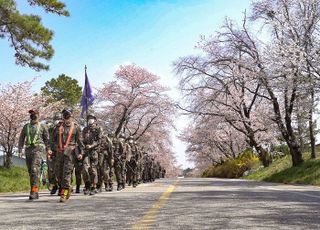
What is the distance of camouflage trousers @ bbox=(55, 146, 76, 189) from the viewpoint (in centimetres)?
1006

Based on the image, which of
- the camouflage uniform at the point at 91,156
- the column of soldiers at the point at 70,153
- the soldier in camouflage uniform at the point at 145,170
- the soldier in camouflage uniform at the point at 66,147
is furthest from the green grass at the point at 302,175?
the soldier in camouflage uniform at the point at 66,147

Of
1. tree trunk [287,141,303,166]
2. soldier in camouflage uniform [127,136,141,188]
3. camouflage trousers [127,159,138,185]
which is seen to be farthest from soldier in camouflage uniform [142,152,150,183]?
tree trunk [287,141,303,166]

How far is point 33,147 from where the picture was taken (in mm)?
10695

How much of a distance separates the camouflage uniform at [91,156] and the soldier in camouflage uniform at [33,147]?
208 centimetres

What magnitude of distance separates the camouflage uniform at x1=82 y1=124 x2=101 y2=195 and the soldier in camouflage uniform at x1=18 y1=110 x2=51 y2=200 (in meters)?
2.08

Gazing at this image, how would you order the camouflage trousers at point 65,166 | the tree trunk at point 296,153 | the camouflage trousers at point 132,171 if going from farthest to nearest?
the tree trunk at point 296,153 → the camouflage trousers at point 132,171 → the camouflage trousers at point 65,166

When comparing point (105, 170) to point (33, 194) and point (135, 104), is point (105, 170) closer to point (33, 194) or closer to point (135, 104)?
point (33, 194)

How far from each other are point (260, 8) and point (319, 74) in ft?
28.3

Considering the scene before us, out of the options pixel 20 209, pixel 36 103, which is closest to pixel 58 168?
pixel 20 209

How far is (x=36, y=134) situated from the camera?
423 inches

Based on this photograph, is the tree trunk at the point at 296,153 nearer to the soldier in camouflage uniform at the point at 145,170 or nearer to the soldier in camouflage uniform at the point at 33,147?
the soldier in camouflage uniform at the point at 145,170

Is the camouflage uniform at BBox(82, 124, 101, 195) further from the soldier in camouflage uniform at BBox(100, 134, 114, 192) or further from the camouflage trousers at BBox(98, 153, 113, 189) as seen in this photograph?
the soldier in camouflage uniform at BBox(100, 134, 114, 192)

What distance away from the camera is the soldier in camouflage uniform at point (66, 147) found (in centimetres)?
1006

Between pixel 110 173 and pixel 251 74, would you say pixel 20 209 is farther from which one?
pixel 251 74
